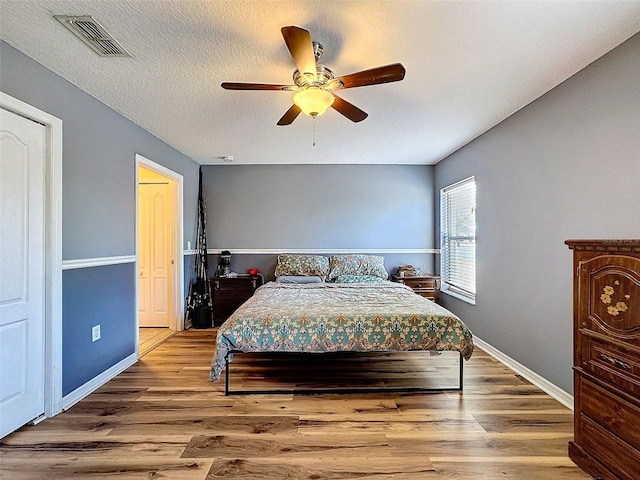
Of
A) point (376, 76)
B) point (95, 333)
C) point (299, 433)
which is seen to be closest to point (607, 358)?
point (299, 433)

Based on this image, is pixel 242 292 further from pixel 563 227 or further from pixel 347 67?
pixel 563 227

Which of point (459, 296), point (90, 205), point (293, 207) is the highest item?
point (293, 207)

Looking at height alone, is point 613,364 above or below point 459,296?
above

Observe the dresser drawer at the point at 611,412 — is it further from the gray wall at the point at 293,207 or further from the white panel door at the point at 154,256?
the white panel door at the point at 154,256

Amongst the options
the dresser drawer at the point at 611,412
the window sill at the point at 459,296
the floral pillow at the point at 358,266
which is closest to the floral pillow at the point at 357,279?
the floral pillow at the point at 358,266

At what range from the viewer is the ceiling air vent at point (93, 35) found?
180 cm

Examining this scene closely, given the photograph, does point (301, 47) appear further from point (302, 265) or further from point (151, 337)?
point (151, 337)

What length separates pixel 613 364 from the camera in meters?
1.59

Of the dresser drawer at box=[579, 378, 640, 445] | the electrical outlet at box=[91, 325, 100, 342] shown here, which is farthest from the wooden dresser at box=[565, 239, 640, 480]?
the electrical outlet at box=[91, 325, 100, 342]

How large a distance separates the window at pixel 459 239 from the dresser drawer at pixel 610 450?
90.3 inches

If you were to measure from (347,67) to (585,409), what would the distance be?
2417 mm

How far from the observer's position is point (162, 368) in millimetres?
3197

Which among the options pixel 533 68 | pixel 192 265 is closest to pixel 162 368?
pixel 192 265

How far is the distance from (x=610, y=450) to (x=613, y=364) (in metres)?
0.41
